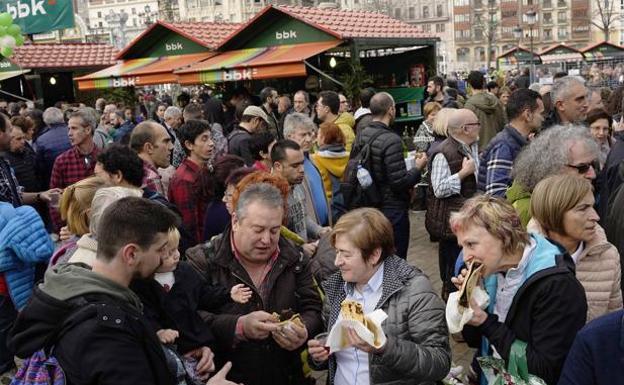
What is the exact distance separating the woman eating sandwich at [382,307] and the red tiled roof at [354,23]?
982 cm

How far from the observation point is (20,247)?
4.27m

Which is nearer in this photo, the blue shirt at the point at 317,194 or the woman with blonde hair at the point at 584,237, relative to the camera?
the woman with blonde hair at the point at 584,237

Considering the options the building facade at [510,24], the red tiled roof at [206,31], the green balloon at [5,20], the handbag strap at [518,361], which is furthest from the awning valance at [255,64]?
the building facade at [510,24]

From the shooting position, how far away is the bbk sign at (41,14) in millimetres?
17906

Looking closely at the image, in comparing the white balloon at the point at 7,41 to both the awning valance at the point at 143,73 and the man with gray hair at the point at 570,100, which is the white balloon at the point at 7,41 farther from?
the man with gray hair at the point at 570,100

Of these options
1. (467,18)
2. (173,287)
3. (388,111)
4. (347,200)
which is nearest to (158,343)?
(173,287)

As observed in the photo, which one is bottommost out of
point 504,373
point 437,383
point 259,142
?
point 437,383

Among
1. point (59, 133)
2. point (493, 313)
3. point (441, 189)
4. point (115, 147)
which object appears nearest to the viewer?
point (493, 313)

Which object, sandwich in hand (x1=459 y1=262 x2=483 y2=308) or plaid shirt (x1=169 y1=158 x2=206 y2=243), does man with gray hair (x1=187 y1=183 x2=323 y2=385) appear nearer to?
sandwich in hand (x1=459 y1=262 x2=483 y2=308)

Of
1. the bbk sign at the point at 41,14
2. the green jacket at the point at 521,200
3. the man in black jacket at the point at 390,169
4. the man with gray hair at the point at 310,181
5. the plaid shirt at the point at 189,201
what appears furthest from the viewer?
the bbk sign at the point at 41,14

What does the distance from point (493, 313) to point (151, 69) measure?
13.6 metres

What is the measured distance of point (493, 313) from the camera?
282 centimetres

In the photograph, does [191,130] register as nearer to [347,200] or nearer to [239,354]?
[347,200]

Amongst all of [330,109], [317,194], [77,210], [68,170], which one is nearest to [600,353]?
[77,210]
